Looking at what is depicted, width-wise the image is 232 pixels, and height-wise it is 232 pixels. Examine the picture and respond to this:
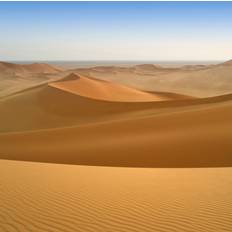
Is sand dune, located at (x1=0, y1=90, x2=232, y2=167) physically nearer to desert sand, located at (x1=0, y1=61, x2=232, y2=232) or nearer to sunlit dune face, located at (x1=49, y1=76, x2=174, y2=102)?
desert sand, located at (x1=0, y1=61, x2=232, y2=232)

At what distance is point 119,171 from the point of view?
26.8ft

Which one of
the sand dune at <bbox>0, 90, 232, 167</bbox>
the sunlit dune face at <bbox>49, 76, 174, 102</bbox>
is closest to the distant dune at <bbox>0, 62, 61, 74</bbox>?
the sunlit dune face at <bbox>49, 76, 174, 102</bbox>

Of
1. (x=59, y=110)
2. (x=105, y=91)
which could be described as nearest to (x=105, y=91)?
(x=105, y=91)

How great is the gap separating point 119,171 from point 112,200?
2.62 metres

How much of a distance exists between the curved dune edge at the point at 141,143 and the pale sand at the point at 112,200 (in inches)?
89.8

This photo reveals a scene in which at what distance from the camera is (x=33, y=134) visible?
14086 millimetres

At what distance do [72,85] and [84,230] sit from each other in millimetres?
27150

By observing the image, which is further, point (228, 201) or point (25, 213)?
point (228, 201)

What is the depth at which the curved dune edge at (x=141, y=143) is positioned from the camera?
33.9 ft

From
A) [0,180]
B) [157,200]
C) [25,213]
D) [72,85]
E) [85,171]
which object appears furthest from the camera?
[72,85]

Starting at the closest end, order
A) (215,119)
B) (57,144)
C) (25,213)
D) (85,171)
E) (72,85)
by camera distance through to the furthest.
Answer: (25,213)
(85,171)
(57,144)
(215,119)
(72,85)

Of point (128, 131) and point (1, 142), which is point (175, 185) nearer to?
point (128, 131)

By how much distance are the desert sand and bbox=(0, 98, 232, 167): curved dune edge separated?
31 mm

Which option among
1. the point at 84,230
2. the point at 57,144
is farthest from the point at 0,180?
the point at 57,144
